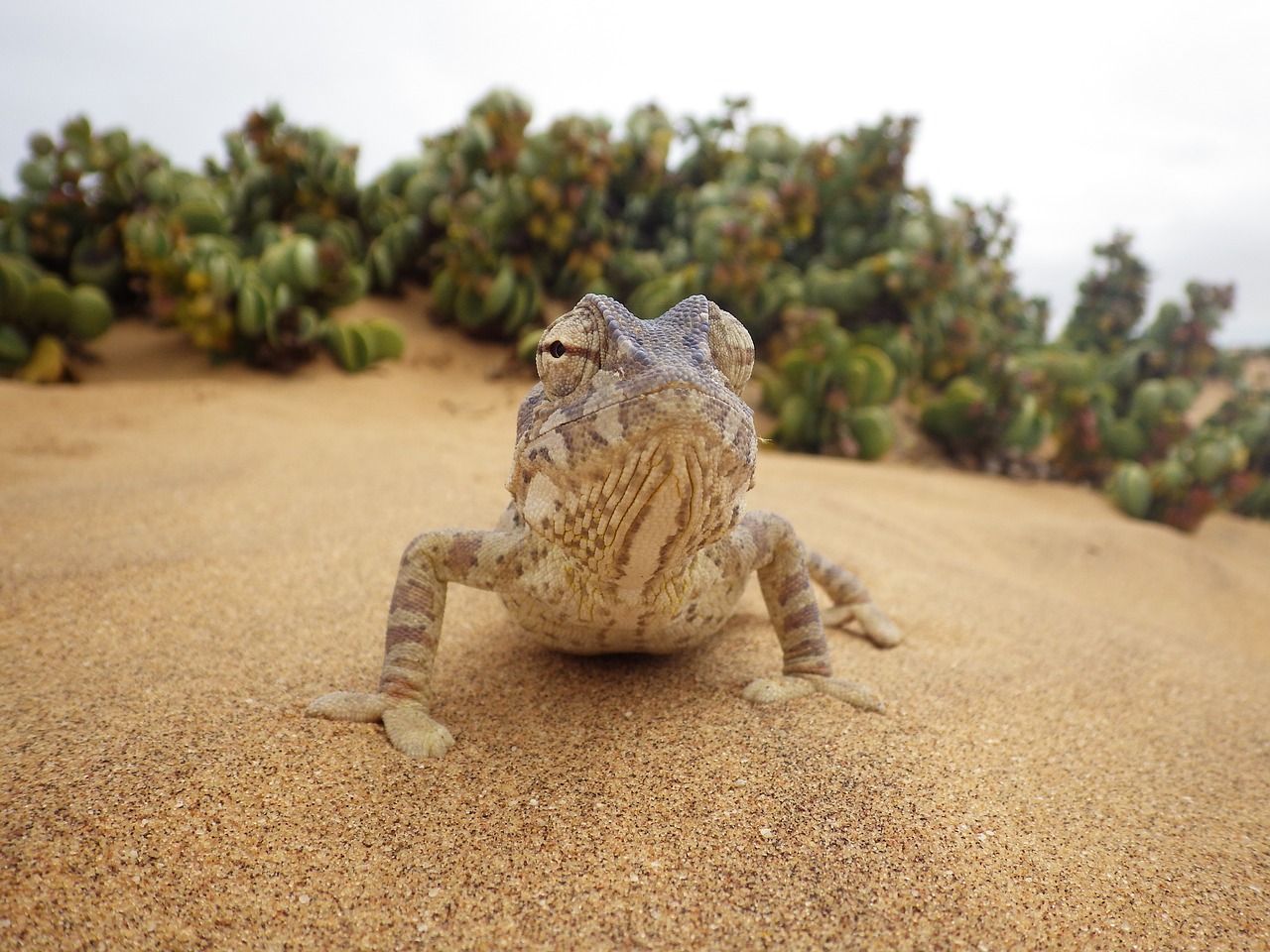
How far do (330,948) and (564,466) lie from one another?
94cm

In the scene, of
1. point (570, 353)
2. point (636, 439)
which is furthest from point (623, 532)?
point (570, 353)

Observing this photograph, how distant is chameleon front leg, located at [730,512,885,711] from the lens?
7.22 ft

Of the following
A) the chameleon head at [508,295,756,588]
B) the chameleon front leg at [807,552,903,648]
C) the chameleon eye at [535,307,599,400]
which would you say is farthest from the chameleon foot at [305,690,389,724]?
the chameleon front leg at [807,552,903,648]

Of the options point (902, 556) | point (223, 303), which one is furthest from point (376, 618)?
point (223, 303)

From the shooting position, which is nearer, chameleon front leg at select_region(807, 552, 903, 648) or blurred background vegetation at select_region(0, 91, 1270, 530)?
chameleon front leg at select_region(807, 552, 903, 648)

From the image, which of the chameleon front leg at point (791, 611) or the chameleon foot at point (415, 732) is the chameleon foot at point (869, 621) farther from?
the chameleon foot at point (415, 732)

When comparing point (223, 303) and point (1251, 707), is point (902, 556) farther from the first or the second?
point (223, 303)

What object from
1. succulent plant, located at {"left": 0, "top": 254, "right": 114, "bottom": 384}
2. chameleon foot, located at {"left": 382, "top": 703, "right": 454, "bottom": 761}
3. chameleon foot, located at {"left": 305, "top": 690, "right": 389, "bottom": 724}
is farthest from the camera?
succulent plant, located at {"left": 0, "top": 254, "right": 114, "bottom": 384}

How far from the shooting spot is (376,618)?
277 cm

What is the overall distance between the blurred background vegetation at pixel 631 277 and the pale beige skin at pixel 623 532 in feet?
14.9

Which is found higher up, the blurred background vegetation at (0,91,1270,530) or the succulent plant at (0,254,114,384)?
the blurred background vegetation at (0,91,1270,530)

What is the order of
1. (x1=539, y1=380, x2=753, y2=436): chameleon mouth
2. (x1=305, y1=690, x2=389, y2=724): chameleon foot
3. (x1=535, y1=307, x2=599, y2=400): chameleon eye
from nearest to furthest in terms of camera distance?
(x1=539, y1=380, x2=753, y2=436): chameleon mouth < (x1=535, y1=307, x2=599, y2=400): chameleon eye < (x1=305, y1=690, x2=389, y2=724): chameleon foot

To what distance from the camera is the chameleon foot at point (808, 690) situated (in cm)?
215

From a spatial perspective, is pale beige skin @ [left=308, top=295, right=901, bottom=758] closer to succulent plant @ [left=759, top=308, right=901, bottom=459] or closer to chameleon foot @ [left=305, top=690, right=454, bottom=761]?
chameleon foot @ [left=305, top=690, right=454, bottom=761]
